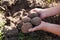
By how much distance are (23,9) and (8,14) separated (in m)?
0.21

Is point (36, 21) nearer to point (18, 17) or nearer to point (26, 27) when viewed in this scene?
point (26, 27)

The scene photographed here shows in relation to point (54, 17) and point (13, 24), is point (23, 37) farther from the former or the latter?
point (54, 17)

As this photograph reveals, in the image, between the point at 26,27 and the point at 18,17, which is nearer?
the point at 26,27

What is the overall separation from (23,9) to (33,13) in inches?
10.0

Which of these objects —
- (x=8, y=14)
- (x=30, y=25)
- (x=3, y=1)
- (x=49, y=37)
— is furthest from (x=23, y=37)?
(x=3, y=1)

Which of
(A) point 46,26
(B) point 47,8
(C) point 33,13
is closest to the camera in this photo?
(A) point 46,26

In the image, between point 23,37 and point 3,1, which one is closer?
point 23,37

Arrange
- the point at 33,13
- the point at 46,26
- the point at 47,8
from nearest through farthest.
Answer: the point at 46,26, the point at 33,13, the point at 47,8

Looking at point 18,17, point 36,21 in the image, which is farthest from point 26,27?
point 18,17

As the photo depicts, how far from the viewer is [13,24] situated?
7.85ft

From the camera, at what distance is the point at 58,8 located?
2.47m

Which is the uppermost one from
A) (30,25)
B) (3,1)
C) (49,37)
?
(3,1)

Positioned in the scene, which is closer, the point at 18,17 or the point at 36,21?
the point at 36,21

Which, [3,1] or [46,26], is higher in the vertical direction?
[3,1]
